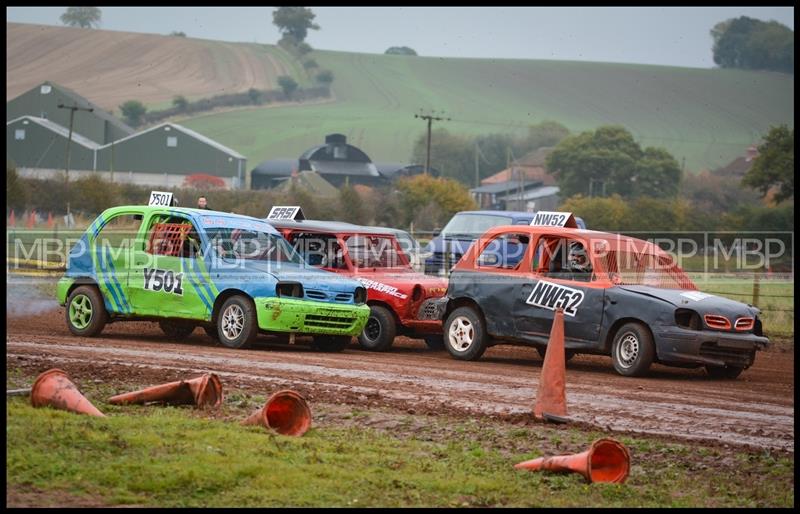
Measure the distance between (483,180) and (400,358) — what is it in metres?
103

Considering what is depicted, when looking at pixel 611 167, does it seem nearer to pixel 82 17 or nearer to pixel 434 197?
pixel 434 197

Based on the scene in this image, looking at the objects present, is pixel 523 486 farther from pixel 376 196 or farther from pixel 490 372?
pixel 376 196

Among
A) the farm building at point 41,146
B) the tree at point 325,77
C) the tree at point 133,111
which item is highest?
the tree at point 325,77

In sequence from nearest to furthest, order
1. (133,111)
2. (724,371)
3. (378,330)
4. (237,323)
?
(724,371) → (237,323) → (378,330) → (133,111)

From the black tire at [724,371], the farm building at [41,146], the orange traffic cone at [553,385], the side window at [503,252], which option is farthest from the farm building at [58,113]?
the orange traffic cone at [553,385]

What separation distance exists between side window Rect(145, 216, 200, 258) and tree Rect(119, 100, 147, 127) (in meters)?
97.6

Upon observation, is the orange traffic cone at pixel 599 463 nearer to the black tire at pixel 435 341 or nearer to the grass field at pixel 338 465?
the grass field at pixel 338 465

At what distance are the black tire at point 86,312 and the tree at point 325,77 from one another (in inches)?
4788

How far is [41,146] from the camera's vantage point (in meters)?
79.9

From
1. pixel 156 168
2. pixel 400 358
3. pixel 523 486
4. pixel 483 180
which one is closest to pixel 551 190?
pixel 483 180

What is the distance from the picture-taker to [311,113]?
12431 centimetres

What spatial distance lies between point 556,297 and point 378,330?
2.88 metres

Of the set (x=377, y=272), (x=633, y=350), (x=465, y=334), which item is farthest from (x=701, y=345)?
(x=377, y=272)

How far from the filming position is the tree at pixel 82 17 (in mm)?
157500
